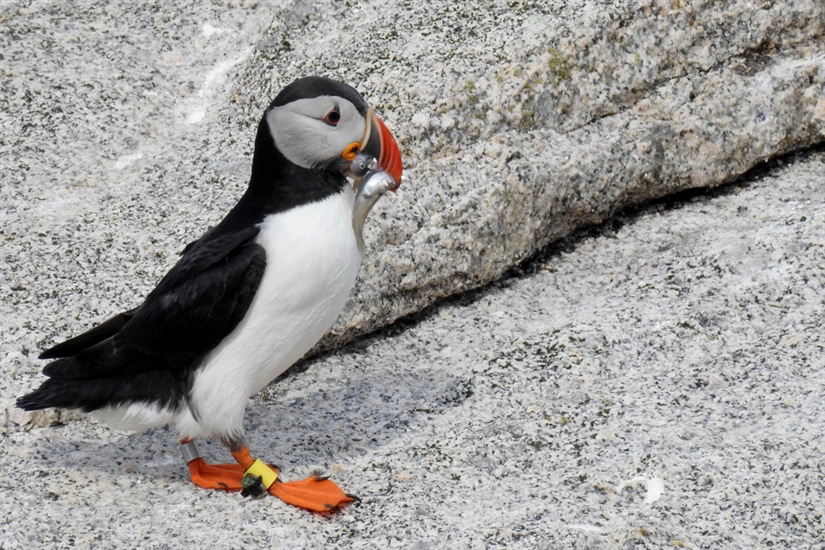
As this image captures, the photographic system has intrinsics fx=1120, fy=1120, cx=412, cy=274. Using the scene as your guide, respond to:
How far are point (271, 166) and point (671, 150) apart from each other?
90.8 inches

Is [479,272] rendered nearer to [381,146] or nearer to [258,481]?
[381,146]

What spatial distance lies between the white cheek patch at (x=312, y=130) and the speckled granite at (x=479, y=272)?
1.14 m

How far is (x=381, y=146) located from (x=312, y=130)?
0.26 meters

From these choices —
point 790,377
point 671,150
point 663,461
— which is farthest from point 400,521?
point 671,150

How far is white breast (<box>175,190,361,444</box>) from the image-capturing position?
389 cm

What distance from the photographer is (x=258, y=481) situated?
408cm

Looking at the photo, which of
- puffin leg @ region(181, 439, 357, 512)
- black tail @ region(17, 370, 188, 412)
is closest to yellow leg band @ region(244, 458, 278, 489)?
puffin leg @ region(181, 439, 357, 512)

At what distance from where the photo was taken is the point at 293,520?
3.96 metres

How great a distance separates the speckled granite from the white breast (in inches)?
14.6

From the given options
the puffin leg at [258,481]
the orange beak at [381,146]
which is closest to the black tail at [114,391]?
the puffin leg at [258,481]

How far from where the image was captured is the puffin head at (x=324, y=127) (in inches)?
153

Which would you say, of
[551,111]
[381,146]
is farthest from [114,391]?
[551,111]

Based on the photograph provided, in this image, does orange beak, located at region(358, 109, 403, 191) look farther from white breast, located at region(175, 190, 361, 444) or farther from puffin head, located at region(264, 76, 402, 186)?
white breast, located at region(175, 190, 361, 444)

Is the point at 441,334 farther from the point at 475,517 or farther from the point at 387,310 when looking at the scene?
the point at 475,517
